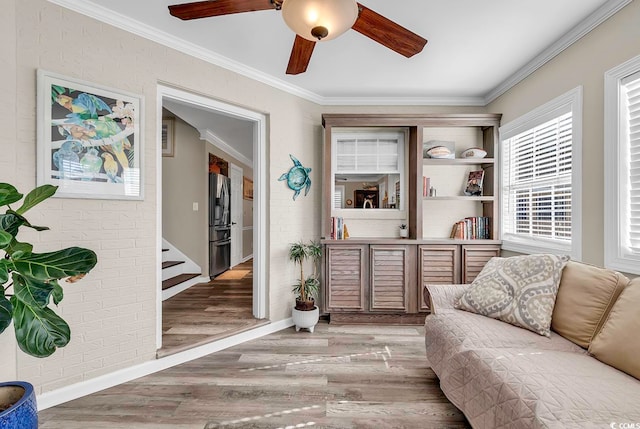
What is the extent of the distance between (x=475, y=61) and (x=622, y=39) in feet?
3.27

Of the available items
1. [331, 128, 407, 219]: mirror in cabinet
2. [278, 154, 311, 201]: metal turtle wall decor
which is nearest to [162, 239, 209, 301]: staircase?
[278, 154, 311, 201]: metal turtle wall decor

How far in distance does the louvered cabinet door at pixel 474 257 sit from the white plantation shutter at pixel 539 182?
A: 0.23m

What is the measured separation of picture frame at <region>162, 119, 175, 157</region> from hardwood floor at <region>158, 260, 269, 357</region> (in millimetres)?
2174

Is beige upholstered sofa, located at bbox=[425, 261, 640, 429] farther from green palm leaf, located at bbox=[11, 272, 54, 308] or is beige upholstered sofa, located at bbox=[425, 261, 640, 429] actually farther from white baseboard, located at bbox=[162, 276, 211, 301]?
white baseboard, located at bbox=[162, 276, 211, 301]

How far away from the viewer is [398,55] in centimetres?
259

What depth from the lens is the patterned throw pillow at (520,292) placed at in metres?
1.77

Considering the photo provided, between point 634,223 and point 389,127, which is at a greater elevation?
point 389,127

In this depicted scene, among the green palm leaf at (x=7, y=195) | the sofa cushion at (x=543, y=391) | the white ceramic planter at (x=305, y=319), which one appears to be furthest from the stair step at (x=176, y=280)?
the sofa cushion at (x=543, y=391)

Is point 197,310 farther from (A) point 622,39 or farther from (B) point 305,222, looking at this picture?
(A) point 622,39

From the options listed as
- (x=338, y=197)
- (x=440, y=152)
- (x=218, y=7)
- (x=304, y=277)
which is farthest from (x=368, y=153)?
(x=218, y=7)

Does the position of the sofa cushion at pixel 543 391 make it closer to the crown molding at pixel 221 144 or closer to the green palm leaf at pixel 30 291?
the green palm leaf at pixel 30 291

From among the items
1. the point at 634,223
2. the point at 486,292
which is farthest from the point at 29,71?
the point at 634,223

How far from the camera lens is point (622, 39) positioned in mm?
1910

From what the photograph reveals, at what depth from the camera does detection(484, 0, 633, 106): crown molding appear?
76.7 inches
